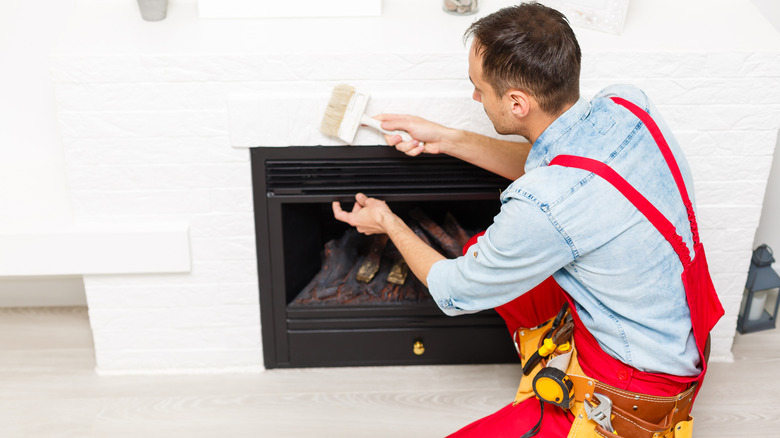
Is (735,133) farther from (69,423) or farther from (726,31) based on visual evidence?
(69,423)

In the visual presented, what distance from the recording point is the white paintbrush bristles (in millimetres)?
1871

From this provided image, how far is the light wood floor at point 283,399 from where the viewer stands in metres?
2.08

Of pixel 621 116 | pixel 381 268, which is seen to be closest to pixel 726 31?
pixel 621 116

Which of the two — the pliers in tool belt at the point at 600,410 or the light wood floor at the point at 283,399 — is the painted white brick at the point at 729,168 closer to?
the light wood floor at the point at 283,399

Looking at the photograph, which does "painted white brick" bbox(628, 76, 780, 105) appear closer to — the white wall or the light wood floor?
the light wood floor

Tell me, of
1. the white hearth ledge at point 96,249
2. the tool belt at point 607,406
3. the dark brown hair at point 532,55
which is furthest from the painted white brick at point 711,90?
the white hearth ledge at point 96,249

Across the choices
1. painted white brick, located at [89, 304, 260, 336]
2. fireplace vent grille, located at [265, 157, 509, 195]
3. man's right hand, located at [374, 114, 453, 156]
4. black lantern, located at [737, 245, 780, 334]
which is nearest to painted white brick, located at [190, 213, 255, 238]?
fireplace vent grille, located at [265, 157, 509, 195]

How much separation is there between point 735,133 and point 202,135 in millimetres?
1291

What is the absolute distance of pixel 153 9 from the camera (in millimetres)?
1981

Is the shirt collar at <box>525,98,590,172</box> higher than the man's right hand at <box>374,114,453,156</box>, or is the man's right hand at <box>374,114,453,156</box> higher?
the shirt collar at <box>525,98,590,172</box>

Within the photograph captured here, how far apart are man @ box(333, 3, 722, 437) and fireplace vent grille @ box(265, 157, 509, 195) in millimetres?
408

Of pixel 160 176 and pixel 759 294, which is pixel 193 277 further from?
pixel 759 294

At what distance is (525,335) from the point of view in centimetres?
185

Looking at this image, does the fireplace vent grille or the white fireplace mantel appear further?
the fireplace vent grille
